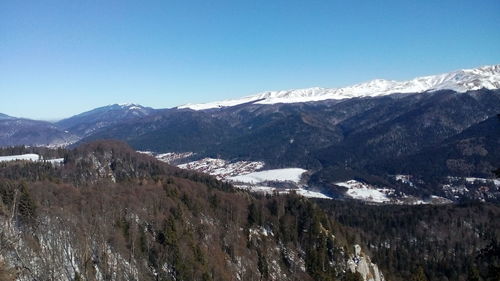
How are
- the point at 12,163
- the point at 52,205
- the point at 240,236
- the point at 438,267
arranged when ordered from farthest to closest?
1. the point at 12,163
2. the point at 438,267
3. the point at 240,236
4. the point at 52,205

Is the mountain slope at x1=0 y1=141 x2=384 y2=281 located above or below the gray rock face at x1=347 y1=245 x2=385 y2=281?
above

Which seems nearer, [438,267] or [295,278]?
[295,278]

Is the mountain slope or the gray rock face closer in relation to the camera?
the mountain slope

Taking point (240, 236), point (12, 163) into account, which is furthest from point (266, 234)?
point (12, 163)

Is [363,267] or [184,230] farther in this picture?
[363,267]

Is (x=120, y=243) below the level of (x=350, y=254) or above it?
above

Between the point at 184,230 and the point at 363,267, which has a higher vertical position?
the point at 184,230

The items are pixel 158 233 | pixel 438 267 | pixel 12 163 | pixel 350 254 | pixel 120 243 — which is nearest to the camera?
pixel 120 243

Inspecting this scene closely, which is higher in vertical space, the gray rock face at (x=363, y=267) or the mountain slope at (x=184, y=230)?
the mountain slope at (x=184, y=230)

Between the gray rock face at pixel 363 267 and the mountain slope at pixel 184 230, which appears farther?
the gray rock face at pixel 363 267

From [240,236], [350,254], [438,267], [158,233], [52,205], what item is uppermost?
[52,205]

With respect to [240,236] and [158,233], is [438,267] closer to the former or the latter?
[240,236]
